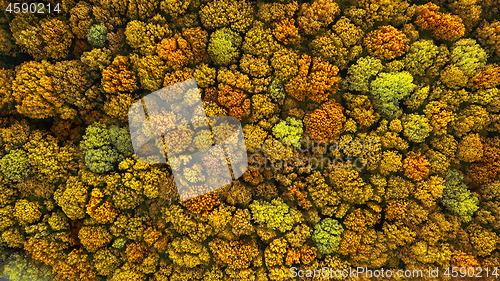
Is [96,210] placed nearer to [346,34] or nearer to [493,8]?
[346,34]

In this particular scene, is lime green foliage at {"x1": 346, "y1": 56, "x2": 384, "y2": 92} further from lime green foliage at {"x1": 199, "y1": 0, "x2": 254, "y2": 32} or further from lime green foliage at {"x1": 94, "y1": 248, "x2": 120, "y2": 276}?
lime green foliage at {"x1": 94, "y1": 248, "x2": 120, "y2": 276}

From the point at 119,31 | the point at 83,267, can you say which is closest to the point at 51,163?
the point at 83,267

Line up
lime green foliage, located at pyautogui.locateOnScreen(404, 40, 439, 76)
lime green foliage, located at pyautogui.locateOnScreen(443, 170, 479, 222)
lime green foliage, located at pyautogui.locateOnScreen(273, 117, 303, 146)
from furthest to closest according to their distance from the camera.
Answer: lime green foliage, located at pyautogui.locateOnScreen(273, 117, 303, 146), lime green foliage, located at pyautogui.locateOnScreen(443, 170, 479, 222), lime green foliage, located at pyautogui.locateOnScreen(404, 40, 439, 76)

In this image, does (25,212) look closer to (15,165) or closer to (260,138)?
(15,165)

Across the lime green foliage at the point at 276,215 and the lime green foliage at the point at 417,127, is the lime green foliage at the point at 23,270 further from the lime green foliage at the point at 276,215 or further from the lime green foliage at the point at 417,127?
the lime green foliage at the point at 417,127

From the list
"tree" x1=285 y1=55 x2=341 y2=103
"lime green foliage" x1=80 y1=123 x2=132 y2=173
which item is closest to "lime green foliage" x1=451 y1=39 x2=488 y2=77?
"tree" x1=285 y1=55 x2=341 y2=103

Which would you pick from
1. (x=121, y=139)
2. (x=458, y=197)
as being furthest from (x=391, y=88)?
(x=121, y=139)
